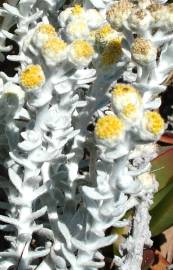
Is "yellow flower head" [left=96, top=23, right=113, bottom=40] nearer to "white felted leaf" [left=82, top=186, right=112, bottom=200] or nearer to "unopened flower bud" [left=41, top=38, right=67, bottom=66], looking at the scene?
"unopened flower bud" [left=41, top=38, right=67, bottom=66]

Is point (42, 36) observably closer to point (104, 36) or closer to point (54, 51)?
point (54, 51)

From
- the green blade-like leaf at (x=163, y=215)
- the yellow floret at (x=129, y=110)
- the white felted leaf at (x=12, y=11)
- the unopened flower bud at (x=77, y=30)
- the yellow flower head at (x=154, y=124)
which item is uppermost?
the unopened flower bud at (x=77, y=30)

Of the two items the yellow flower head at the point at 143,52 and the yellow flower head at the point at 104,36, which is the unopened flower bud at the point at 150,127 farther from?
the yellow flower head at the point at 104,36

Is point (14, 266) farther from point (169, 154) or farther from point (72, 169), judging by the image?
point (169, 154)

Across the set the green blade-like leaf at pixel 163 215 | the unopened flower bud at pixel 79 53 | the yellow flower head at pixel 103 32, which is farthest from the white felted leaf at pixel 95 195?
the green blade-like leaf at pixel 163 215

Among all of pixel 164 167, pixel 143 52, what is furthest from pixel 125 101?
pixel 164 167

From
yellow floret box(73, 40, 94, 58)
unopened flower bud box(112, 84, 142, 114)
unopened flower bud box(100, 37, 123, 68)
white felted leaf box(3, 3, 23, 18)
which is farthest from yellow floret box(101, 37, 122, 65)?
white felted leaf box(3, 3, 23, 18)
